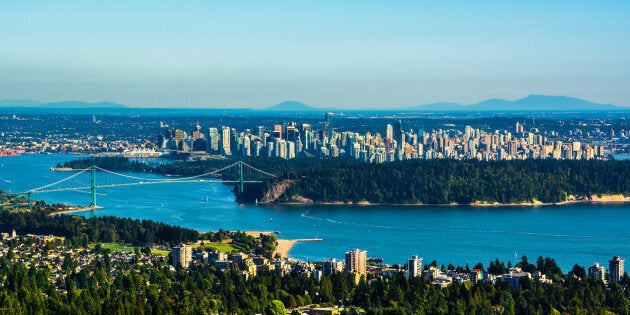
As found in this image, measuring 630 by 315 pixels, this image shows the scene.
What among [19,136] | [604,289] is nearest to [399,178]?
[604,289]

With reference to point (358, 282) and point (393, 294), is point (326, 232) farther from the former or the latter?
point (393, 294)

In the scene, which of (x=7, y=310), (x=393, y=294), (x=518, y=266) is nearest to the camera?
(x=7, y=310)

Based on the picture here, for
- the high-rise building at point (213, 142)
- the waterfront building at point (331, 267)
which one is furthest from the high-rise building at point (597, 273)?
the high-rise building at point (213, 142)

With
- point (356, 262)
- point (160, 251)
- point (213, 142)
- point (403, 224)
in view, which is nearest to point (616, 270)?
point (356, 262)

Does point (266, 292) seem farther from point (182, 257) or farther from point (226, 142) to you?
point (226, 142)

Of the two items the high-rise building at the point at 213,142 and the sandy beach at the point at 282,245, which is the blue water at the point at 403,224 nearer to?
the sandy beach at the point at 282,245

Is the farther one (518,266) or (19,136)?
(19,136)
